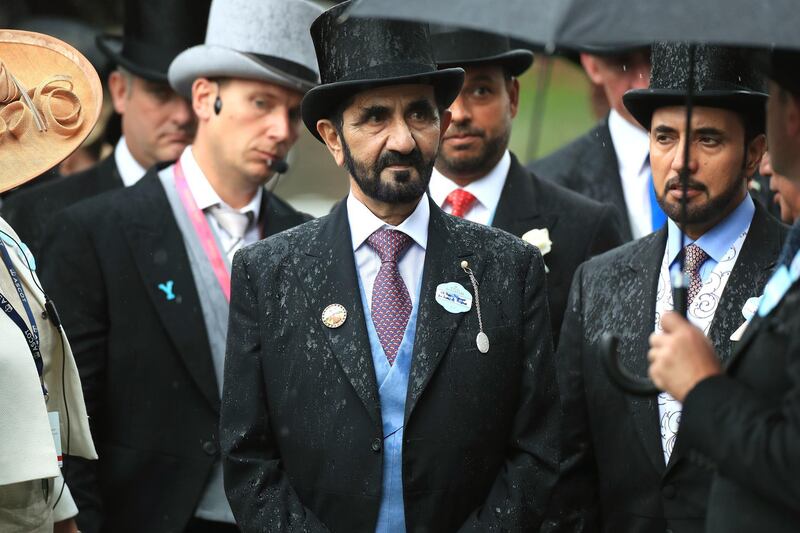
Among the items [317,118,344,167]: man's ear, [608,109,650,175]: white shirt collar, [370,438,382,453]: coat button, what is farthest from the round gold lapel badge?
[608,109,650,175]: white shirt collar

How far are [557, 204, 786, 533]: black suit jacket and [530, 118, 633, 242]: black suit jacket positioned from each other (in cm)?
165

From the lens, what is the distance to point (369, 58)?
449 centimetres

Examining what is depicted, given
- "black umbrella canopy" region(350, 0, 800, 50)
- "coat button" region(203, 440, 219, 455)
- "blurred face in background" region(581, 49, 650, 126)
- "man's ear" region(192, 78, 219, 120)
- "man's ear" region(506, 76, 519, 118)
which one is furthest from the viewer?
"blurred face in background" region(581, 49, 650, 126)

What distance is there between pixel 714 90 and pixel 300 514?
1.92 m

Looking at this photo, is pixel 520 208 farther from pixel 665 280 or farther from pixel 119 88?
pixel 119 88

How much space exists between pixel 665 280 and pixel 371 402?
1.14 metres

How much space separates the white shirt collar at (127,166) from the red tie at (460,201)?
1.99 m

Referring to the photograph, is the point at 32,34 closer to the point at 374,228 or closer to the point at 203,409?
the point at 374,228

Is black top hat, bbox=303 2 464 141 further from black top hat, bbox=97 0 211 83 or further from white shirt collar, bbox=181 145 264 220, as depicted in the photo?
black top hat, bbox=97 0 211 83

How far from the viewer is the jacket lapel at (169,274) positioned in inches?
213

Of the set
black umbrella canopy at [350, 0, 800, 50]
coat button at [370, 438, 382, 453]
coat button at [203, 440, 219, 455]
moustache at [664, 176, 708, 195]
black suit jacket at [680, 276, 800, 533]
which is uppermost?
black umbrella canopy at [350, 0, 800, 50]

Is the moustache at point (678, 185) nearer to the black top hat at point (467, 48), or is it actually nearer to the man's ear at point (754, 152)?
the man's ear at point (754, 152)

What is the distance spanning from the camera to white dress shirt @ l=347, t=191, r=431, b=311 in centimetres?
448

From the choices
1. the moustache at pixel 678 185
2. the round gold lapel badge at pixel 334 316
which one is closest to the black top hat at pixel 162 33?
the round gold lapel badge at pixel 334 316
